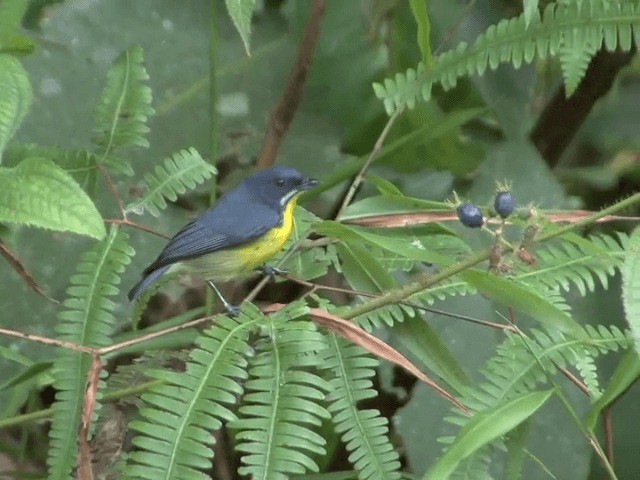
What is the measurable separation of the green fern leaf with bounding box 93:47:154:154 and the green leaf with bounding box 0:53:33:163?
1.00ft

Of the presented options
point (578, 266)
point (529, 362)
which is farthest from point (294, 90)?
point (529, 362)

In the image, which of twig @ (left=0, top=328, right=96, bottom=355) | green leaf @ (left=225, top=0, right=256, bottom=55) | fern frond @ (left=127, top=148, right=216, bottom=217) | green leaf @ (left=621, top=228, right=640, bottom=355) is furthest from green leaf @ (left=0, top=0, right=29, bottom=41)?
green leaf @ (left=621, top=228, right=640, bottom=355)

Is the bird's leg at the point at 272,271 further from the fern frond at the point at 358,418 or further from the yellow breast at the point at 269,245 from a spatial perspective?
the fern frond at the point at 358,418

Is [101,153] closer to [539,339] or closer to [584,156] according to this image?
[539,339]

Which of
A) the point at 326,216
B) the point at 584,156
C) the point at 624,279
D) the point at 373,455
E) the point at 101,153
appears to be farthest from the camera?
the point at 584,156

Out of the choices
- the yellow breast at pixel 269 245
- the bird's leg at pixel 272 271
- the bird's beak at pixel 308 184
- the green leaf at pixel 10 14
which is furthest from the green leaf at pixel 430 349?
the green leaf at pixel 10 14

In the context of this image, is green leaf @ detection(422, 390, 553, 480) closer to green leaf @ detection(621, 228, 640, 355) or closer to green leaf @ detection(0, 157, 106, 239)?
green leaf @ detection(621, 228, 640, 355)

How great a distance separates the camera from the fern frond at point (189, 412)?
4.02ft

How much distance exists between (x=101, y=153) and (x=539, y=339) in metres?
0.85

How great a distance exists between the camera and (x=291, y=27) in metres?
2.60

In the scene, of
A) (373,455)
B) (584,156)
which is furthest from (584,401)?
(584,156)

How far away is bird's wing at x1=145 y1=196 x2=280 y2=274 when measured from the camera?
6.03 ft

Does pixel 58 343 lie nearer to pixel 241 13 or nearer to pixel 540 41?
pixel 241 13

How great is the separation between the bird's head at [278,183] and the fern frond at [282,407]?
695mm
